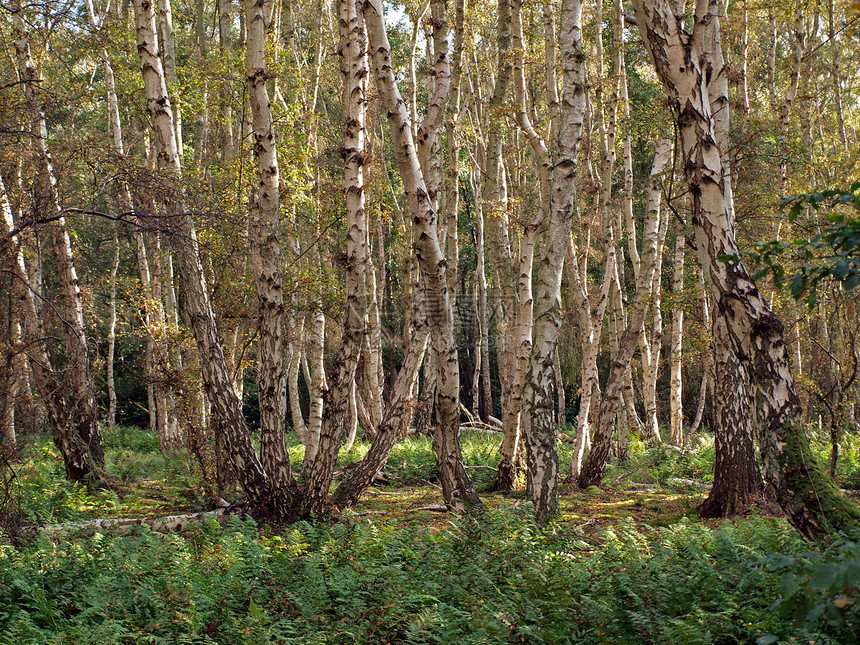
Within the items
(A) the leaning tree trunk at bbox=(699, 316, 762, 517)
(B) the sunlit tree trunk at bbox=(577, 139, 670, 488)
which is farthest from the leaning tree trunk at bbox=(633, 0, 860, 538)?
(B) the sunlit tree trunk at bbox=(577, 139, 670, 488)

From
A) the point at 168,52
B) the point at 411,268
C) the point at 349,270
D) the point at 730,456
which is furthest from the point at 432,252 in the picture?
the point at 168,52

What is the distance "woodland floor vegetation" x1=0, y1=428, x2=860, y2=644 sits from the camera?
3945mm

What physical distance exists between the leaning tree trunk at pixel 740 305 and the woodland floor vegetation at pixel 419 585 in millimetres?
373

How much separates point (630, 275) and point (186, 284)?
2292 centimetres

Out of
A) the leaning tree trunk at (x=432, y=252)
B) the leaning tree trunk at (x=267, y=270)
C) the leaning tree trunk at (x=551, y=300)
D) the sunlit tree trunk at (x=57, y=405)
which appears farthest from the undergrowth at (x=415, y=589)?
the sunlit tree trunk at (x=57, y=405)

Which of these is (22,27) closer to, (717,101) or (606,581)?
(717,101)

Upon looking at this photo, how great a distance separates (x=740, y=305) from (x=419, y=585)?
3099 mm

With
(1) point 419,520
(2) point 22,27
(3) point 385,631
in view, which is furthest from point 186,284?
(2) point 22,27

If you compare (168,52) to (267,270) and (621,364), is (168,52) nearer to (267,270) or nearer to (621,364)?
(267,270)

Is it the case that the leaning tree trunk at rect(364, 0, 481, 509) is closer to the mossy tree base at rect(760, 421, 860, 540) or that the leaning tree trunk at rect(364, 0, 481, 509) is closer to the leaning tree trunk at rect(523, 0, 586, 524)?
the leaning tree trunk at rect(523, 0, 586, 524)

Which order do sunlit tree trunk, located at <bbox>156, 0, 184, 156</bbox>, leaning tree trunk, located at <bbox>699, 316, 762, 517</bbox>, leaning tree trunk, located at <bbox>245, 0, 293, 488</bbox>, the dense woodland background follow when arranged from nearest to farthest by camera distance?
the dense woodland background
leaning tree trunk, located at <bbox>699, 316, 762, 517</bbox>
leaning tree trunk, located at <bbox>245, 0, 293, 488</bbox>
sunlit tree trunk, located at <bbox>156, 0, 184, 156</bbox>

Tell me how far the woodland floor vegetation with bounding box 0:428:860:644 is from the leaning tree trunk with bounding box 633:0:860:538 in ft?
1.22

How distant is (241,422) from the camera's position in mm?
7762

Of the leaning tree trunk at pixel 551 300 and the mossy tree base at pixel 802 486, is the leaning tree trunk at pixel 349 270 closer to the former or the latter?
the leaning tree trunk at pixel 551 300
